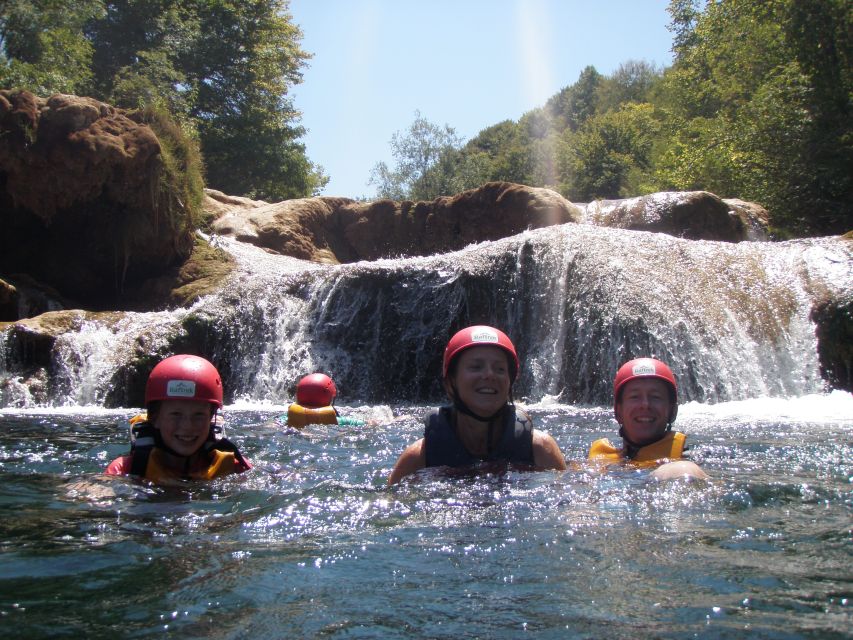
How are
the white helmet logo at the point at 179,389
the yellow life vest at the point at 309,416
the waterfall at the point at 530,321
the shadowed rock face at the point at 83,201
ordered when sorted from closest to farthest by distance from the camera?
the white helmet logo at the point at 179,389 < the yellow life vest at the point at 309,416 < the waterfall at the point at 530,321 < the shadowed rock face at the point at 83,201

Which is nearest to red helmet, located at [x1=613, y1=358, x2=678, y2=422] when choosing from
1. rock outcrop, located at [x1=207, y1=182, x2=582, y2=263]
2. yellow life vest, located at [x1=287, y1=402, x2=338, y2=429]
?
yellow life vest, located at [x1=287, y1=402, x2=338, y2=429]

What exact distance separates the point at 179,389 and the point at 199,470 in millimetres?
543

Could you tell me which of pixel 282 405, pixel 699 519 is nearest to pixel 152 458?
pixel 699 519

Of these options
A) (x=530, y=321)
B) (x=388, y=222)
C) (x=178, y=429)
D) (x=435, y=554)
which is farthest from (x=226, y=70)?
(x=435, y=554)

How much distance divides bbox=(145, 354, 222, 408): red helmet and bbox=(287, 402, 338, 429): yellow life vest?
11.6ft

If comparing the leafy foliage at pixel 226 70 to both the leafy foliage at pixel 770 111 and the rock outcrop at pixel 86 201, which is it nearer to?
the rock outcrop at pixel 86 201

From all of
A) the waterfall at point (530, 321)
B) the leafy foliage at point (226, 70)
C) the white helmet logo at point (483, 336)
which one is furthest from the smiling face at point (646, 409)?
the leafy foliage at point (226, 70)

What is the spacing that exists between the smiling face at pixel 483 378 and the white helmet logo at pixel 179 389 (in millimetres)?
1565

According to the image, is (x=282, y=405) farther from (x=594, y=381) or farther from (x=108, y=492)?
(x=108, y=492)

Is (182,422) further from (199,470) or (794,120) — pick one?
(794,120)

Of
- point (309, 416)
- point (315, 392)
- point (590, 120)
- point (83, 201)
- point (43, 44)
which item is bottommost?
point (309, 416)

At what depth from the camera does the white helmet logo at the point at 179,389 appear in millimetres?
4723

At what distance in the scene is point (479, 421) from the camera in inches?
181

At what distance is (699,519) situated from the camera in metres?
3.82
